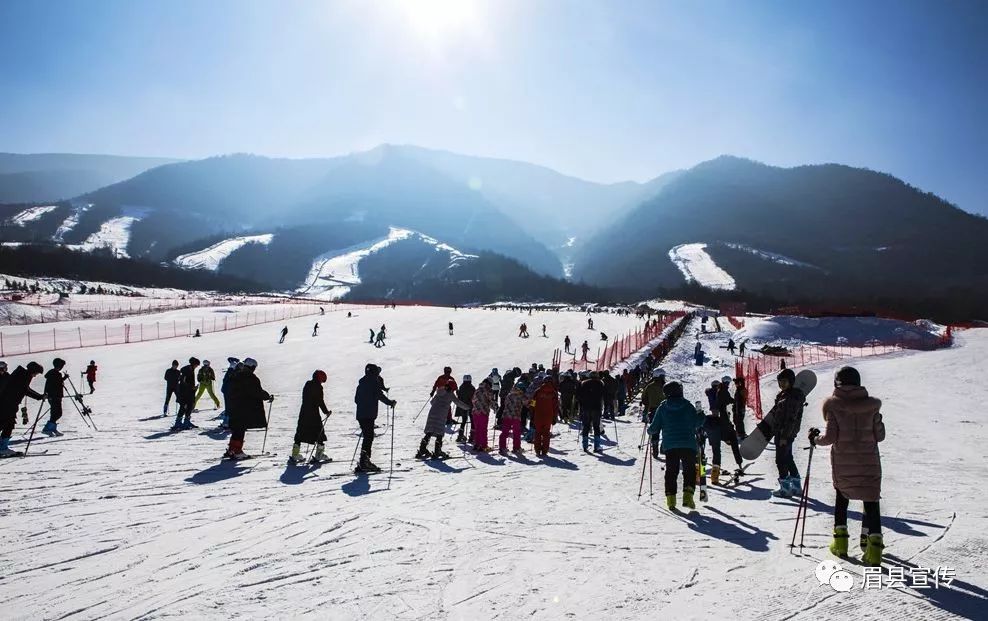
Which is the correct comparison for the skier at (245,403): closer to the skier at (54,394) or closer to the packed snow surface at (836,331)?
the skier at (54,394)

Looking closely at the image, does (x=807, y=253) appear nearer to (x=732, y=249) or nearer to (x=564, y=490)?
(x=732, y=249)

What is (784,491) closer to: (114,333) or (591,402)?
(591,402)

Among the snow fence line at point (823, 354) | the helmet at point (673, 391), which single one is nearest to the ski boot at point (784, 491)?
the helmet at point (673, 391)

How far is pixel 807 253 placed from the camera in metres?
178

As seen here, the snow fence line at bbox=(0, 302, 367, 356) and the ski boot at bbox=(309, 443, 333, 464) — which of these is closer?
the ski boot at bbox=(309, 443, 333, 464)

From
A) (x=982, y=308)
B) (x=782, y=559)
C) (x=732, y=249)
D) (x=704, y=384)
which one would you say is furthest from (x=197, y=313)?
(x=732, y=249)

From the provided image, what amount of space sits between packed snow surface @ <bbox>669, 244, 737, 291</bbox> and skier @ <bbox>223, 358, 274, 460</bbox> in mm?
138116

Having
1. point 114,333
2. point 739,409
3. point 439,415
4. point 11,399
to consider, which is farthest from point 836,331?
point 114,333

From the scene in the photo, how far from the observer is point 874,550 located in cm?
468

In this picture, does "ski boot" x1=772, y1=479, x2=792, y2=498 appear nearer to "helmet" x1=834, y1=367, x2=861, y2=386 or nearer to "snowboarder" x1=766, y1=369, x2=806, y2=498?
"snowboarder" x1=766, y1=369, x2=806, y2=498

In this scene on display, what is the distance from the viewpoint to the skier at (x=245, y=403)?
9.39 m

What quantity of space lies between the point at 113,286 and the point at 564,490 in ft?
314

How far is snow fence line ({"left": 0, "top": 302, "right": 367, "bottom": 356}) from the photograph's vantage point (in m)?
33.3

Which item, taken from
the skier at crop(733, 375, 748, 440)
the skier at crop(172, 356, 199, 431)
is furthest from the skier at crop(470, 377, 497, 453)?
the skier at crop(172, 356, 199, 431)
